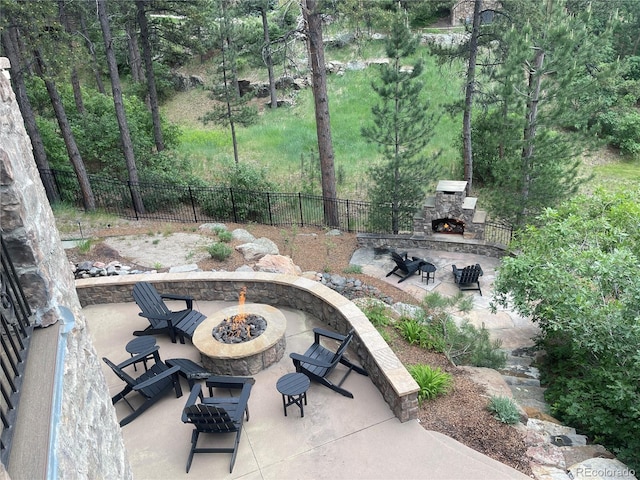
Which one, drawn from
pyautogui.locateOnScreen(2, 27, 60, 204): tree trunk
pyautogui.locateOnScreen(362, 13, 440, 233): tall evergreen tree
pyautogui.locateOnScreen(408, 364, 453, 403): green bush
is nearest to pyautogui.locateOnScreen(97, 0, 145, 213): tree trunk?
pyautogui.locateOnScreen(2, 27, 60, 204): tree trunk

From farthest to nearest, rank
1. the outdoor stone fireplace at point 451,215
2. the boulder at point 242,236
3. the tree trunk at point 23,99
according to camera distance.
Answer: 1. the outdoor stone fireplace at point 451,215
2. the tree trunk at point 23,99
3. the boulder at point 242,236

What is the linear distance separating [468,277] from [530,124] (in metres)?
4.97

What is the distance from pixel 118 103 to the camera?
14727 millimetres

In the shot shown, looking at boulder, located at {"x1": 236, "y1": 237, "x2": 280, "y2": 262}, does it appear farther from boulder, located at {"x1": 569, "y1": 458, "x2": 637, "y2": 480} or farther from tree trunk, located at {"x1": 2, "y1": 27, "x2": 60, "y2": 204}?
boulder, located at {"x1": 569, "y1": 458, "x2": 637, "y2": 480}

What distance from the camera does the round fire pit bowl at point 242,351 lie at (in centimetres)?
627

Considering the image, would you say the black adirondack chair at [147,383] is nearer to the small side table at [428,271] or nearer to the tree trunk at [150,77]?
the small side table at [428,271]

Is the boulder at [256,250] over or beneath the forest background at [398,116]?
beneath

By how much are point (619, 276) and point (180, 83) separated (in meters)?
32.3

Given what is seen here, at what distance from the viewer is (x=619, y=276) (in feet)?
20.5

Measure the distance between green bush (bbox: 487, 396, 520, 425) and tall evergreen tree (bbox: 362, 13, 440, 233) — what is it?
8777 mm

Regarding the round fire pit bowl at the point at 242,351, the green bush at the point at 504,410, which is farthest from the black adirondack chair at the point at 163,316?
the green bush at the point at 504,410

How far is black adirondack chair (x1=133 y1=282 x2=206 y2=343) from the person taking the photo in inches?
280

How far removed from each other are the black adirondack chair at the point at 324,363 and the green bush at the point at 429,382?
68 centimetres

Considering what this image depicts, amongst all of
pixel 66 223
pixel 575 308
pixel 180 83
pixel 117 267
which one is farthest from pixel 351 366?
pixel 180 83
